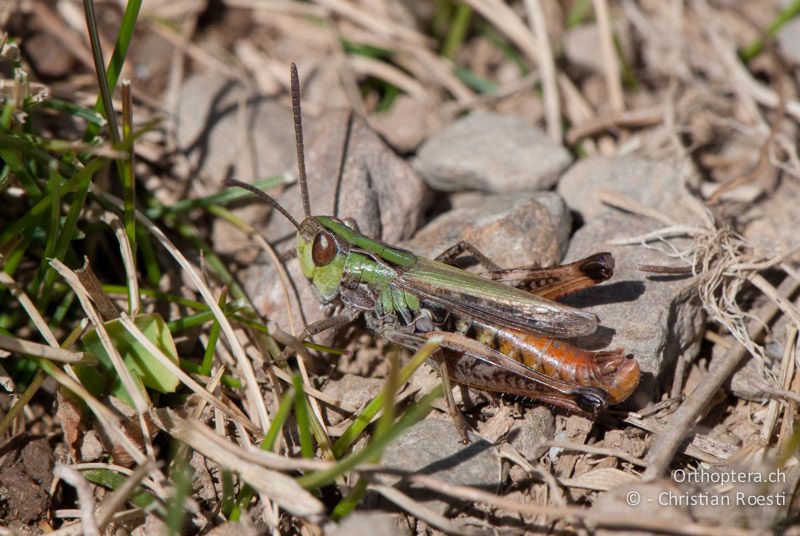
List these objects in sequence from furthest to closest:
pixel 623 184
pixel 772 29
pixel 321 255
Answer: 1. pixel 772 29
2. pixel 623 184
3. pixel 321 255

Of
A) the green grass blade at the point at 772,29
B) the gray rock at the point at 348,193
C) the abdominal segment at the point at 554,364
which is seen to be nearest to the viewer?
the abdominal segment at the point at 554,364

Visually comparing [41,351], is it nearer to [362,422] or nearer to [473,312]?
[362,422]

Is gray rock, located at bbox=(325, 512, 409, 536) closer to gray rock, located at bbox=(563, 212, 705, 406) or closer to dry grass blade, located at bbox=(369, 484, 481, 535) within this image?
dry grass blade, located at bbox=(369, 484, 481, 535)

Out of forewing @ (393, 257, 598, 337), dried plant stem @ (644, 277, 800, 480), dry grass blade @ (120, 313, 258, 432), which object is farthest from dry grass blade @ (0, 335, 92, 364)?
dried plant stem @ (644, 277, 800, 480)

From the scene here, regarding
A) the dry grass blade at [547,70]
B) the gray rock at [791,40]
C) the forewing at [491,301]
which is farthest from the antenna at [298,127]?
the gray rock at [791,40]

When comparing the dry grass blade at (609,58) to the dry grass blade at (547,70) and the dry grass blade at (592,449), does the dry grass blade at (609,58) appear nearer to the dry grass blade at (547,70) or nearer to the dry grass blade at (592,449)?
the dry grass blade at (547,70)

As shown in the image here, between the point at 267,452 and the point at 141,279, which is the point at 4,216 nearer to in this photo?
the point at 141,279

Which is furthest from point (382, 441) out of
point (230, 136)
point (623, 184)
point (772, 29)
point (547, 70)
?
point (772, 29)
